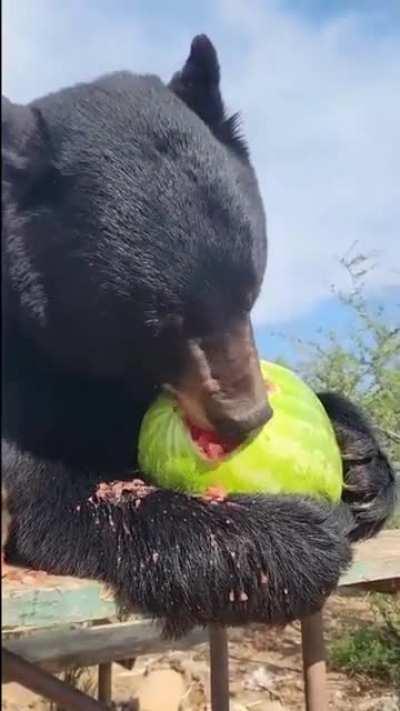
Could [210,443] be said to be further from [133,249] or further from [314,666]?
[314,666]

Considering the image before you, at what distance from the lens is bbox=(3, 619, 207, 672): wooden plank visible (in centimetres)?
269

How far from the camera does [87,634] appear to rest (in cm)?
308

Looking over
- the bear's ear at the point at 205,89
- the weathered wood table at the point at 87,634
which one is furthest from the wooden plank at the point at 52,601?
the bear's ear at the point at 205,89

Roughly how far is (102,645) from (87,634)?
0.37 feet

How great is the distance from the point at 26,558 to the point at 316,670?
2.63ft

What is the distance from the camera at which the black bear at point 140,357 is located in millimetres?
1546

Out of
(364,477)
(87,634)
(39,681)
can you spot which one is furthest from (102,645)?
(39,681)

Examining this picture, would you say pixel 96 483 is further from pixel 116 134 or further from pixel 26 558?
pixel 116 134

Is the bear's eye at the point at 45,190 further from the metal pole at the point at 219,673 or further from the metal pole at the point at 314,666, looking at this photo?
the metal pole at the point at 219,673

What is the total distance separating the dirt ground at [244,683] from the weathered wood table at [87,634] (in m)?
0.58

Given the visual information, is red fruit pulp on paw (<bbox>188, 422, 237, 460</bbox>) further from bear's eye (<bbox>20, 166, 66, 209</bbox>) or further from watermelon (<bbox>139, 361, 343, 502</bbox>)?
bear's eye (<bbox>20, 166, 66, 209</bbox>)

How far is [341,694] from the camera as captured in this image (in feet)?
14.4

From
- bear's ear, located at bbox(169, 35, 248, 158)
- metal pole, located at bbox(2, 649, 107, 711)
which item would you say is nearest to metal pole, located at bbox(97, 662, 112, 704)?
bear's ear, located at bbox(169, 35, 248, 158)

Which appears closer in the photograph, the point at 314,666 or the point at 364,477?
the point at 364,477
